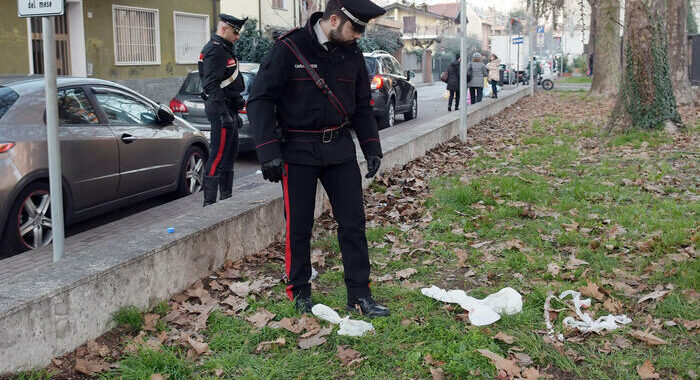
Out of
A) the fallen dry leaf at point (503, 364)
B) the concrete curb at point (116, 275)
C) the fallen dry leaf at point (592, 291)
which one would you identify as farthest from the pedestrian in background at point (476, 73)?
the fallen dry leaf at point (503, 364)

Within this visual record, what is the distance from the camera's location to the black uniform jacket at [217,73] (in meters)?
7.19

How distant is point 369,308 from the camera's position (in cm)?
446

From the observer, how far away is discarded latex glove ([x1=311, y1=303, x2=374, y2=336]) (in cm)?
417

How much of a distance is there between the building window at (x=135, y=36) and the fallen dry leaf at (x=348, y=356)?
19.2 metres

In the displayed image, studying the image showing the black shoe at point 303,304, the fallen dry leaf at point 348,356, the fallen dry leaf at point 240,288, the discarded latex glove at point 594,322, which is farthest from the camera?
the fallen dry leaf at point 240,288

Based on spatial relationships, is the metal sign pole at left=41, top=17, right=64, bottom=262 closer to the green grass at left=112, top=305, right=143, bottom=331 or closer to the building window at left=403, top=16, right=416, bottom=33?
the green grass at left=112, top=305, right=143, bottom=331

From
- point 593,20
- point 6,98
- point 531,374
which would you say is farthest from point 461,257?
point 593,20

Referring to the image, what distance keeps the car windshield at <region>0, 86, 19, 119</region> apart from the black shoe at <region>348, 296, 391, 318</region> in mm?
3387

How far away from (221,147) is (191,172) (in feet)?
→ 5.31

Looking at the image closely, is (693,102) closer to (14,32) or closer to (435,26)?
(14,32)

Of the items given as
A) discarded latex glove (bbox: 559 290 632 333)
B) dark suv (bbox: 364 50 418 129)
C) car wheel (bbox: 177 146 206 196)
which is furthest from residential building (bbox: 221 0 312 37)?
discarded latex glove (bbox: 559 290 632 333)

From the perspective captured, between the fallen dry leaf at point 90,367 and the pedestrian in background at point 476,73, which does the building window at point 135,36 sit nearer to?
the pedestrian in background at point 476,73

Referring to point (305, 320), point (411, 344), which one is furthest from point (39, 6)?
point (411, 344)

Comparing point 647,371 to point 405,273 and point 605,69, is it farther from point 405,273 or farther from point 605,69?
point 605,69
